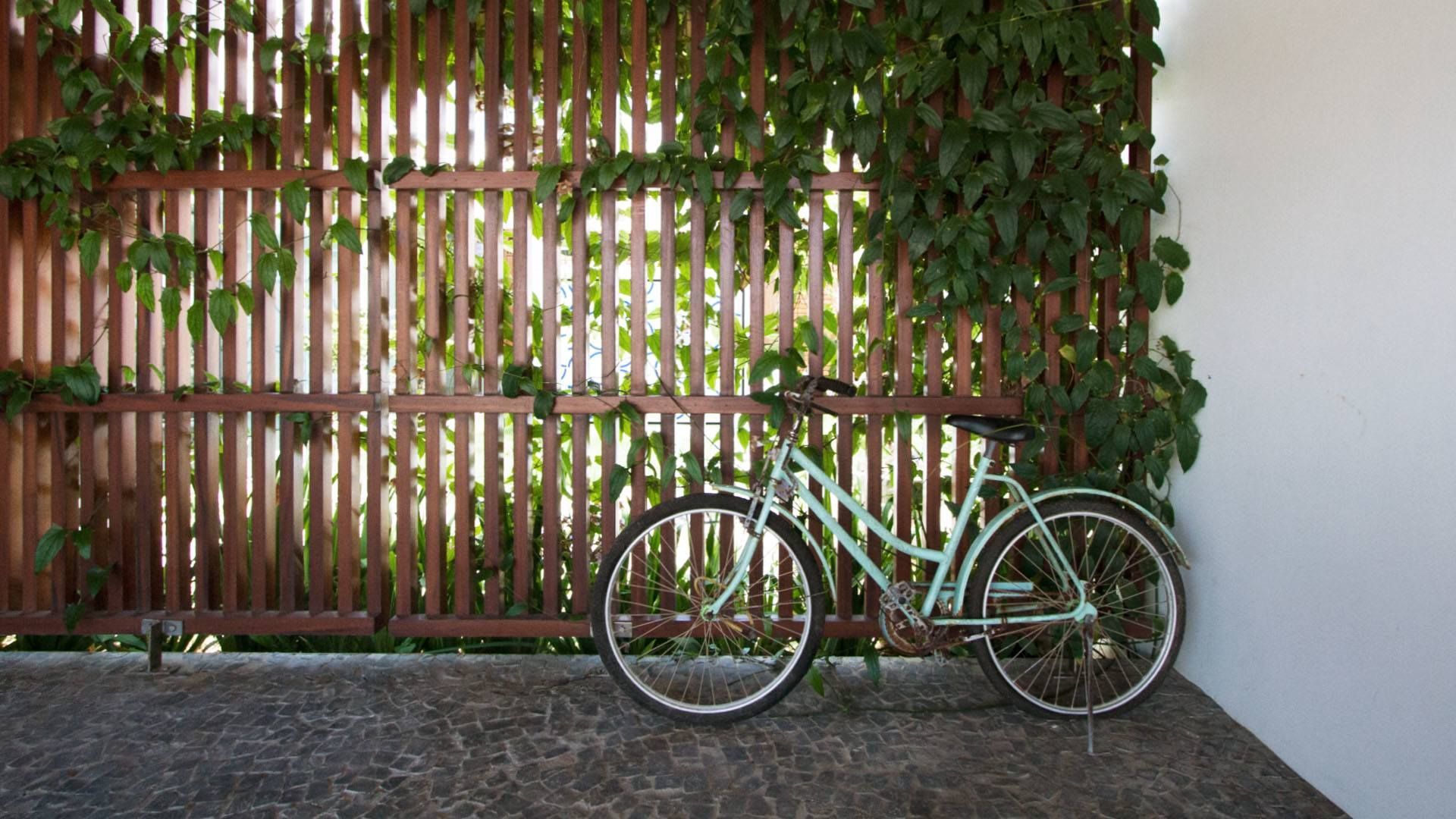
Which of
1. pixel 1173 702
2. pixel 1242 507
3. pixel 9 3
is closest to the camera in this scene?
pixel 1242 507

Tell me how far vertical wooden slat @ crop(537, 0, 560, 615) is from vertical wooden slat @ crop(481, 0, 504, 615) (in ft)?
Result: 0.49

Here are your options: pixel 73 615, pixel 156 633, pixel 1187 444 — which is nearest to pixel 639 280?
pixel 1187 444

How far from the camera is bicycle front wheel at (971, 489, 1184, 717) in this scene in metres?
2.70

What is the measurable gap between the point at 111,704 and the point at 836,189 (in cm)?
271

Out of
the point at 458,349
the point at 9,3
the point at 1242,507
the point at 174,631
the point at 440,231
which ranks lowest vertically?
the point at 174,631

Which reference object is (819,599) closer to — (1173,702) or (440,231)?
(1173,702)

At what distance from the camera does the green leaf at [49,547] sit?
300cm

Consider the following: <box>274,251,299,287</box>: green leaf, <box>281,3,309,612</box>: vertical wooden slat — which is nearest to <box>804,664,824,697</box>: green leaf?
A: <box>281,3,309,612</box>: vertical wooden slat

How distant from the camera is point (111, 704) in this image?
2.77 meters

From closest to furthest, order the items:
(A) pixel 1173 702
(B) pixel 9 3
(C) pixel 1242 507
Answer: (C) pixel 1242 507
(A) pixel 1173 702
(B) pixel 9 3

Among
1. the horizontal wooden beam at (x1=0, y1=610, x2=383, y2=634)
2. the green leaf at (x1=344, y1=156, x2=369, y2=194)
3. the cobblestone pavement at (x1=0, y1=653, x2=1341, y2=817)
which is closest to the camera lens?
the cobblestone pavement at (x1=0, y1=653, x2=1341, y2=817)

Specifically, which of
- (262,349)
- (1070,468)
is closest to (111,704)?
(262,349)

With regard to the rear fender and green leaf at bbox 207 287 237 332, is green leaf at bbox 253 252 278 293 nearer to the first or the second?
green leaf at bbox 207 287 237 332

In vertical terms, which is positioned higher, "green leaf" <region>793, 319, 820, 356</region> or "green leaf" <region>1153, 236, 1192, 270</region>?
"green leaf" <region>1153, 236, 1192, 270</region>
